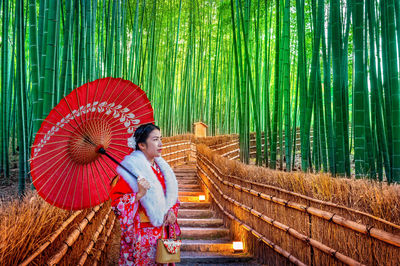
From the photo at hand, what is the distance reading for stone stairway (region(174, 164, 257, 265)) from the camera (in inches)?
120

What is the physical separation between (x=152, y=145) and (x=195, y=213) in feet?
9.43

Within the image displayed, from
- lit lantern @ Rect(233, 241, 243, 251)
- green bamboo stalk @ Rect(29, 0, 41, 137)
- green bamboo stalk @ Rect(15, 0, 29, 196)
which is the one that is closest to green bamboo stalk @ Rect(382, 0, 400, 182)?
lit lantern @ Rect(233, 241, 243, 251)

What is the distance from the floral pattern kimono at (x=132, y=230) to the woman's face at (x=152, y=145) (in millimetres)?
176

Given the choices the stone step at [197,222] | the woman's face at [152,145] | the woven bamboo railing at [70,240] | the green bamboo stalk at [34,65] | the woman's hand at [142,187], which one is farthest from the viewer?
the stone step at [197,222]

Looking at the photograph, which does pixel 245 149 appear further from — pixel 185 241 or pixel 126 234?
pixel 126 234

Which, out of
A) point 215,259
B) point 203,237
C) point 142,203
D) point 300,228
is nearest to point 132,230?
point 142,203

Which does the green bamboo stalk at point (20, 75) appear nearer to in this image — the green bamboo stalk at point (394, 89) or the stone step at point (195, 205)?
the stone step at point (195, 205)

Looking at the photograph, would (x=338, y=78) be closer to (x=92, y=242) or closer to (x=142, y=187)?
(x=142, y=187)

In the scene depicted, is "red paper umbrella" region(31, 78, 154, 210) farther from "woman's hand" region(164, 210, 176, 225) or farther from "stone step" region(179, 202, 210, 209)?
"stone step" region(179, 202, 210, 209)

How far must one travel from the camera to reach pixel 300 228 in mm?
2395

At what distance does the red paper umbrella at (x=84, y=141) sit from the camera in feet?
5.45

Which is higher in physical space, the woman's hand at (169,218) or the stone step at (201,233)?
the woman's hand at (169,218)

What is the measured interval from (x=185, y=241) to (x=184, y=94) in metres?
6.84

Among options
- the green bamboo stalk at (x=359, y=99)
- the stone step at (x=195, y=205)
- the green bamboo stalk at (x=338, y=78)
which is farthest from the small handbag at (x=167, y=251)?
the stone step at (x=195, y=205)
